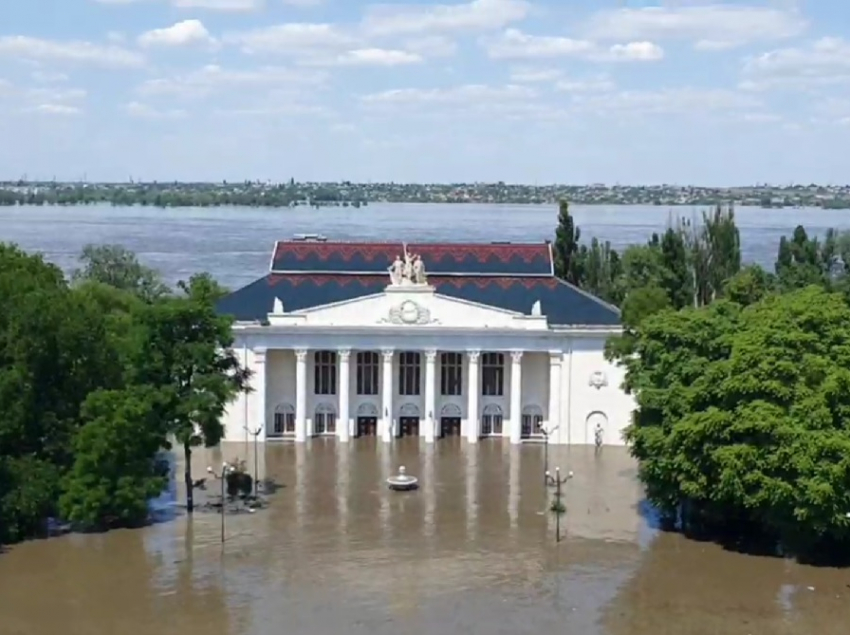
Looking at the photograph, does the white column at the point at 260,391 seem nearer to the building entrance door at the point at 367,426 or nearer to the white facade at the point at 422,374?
the white facade at the point at 422,374

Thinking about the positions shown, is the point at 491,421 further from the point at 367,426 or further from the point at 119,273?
the point at 119,273

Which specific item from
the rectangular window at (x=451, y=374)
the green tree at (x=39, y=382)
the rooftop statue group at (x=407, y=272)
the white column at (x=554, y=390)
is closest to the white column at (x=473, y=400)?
the rectangular window at (x=451, y=374)

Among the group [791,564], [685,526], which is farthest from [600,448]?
[791,564]

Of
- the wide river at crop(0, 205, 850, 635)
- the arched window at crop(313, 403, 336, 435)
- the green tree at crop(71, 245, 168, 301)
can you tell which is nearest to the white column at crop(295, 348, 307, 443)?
the arched window at crop(313, 403, 336, 435)

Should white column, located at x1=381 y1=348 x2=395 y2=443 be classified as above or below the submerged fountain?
above

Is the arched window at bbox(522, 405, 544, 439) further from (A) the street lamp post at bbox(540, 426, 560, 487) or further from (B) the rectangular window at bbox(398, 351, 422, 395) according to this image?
(B) the rectangular window at bbox(398, 351, 422, 395)

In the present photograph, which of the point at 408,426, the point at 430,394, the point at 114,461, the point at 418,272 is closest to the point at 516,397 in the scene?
the point at 430,394

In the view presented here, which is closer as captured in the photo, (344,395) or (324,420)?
(344,395)

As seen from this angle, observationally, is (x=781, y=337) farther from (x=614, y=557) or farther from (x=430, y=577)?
(x=430, y=577)
